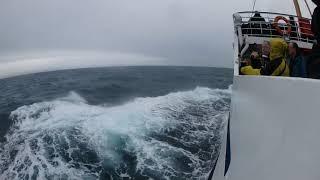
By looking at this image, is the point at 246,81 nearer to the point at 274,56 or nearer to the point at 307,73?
the point at 274,56

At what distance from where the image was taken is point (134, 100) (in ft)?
67.5

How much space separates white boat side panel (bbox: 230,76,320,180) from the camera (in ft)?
8.58

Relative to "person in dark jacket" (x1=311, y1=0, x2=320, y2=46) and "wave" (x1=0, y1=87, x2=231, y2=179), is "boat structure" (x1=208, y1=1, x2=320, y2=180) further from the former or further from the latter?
"wave" (x1=0, y1=87, x2=231, y2=179)

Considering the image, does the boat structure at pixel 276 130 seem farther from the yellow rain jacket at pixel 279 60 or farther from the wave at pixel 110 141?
the wave at pixel 110 141

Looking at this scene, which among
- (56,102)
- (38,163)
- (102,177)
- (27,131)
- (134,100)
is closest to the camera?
(102,177)

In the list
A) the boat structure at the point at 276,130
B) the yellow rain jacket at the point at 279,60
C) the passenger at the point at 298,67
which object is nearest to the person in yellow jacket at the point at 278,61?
the yellow rain jacket at the point at 279,60

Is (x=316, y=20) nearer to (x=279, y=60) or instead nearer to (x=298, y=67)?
(x=298, y=67)

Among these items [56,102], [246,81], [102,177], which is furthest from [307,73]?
[56,102]

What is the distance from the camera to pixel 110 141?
485 inches

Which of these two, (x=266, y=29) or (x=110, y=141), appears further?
(x=110, y=141)

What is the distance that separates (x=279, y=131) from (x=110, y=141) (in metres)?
9.71

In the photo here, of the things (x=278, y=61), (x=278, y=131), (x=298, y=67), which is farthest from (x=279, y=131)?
(x=278, y=61)

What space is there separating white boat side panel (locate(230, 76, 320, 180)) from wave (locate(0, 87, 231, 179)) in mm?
Result: 5926

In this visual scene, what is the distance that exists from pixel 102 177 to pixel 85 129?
4.13 meters
